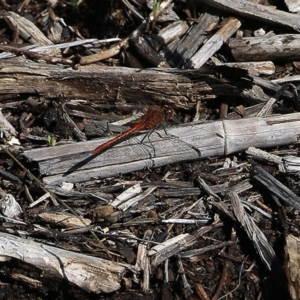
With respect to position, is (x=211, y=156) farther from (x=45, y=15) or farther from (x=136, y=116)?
(x=45, y=15)

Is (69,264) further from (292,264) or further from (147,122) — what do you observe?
(292,264)

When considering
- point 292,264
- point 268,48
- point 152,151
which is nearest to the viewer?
point 292,264

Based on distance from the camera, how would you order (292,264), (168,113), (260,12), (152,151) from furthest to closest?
(260,12), (168,113), (152,151), (292,264)

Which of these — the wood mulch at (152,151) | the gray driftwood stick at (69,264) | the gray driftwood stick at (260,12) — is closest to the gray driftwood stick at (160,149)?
the wood mulch at (152,151)

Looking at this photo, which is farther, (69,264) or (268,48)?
(268,48)

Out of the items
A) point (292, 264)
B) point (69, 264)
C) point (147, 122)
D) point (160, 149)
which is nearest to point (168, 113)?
point (147, 122)

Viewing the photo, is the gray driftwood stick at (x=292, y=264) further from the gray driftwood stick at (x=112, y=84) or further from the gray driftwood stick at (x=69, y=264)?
the gray driftwood stick at (x=112, y=84)
